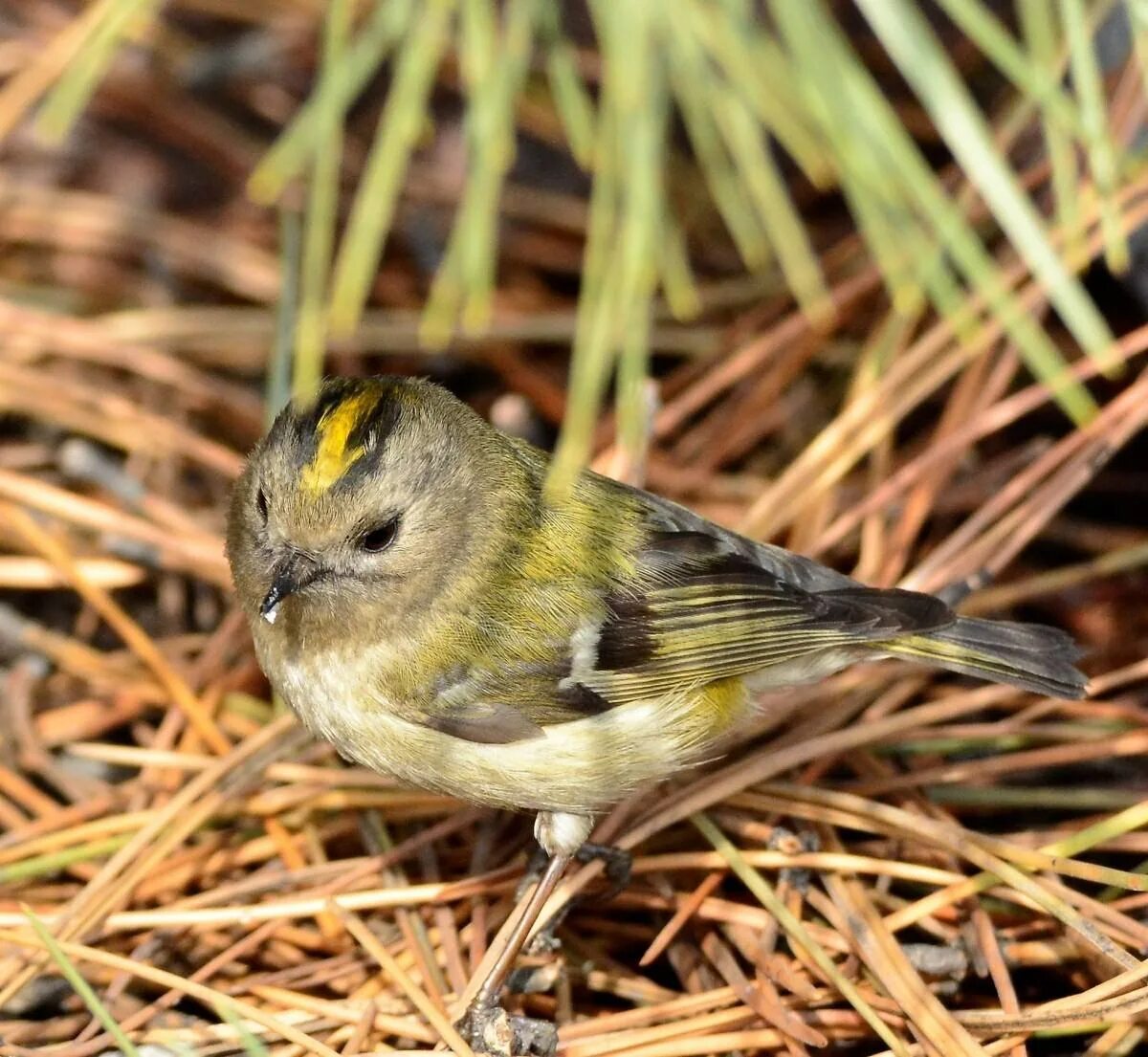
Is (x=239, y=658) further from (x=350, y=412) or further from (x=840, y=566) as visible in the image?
(x=840, y=566)

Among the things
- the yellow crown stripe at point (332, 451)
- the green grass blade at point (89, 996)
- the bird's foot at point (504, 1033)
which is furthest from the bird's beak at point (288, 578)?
the bird's foot at point (504, 1033)

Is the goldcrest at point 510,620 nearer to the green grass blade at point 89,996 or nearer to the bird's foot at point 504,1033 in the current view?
the bird's foot at point 504,1033

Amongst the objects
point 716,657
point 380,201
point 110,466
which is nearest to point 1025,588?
point 716,657

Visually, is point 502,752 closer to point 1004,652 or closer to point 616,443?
point 1004,652

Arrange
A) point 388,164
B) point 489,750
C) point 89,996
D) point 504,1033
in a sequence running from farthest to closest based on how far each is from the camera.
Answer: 1. point 489,750
2. point 504,1033
3. point 89,996
4. point 388,164

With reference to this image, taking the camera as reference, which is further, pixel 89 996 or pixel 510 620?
pixel 510 620

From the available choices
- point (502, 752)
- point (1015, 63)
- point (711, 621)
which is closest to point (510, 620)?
point (502, 752)
